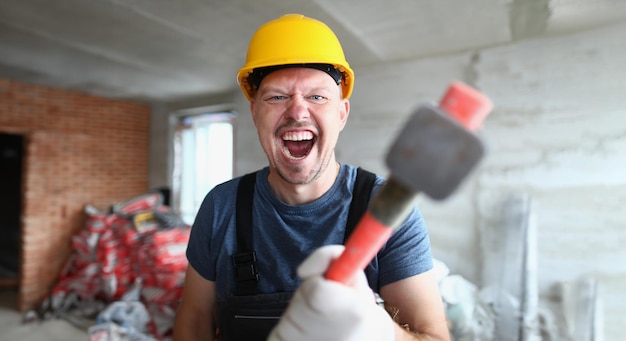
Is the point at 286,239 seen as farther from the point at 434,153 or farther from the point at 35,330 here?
the point at 35,330

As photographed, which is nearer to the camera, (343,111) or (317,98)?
(317,98)

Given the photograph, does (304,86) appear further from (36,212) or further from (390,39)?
(36,212)

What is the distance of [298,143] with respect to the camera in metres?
1.14

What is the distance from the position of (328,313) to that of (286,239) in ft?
1.76

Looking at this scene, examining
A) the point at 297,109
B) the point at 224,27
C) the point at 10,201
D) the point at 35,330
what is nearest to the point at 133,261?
the point at 35,330

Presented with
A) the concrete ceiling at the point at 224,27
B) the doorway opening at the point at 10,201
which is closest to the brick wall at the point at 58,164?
the concrete ceiling at the point at 224,27

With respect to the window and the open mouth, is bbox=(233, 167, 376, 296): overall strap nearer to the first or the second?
the open mouth

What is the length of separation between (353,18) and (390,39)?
55 centimetres

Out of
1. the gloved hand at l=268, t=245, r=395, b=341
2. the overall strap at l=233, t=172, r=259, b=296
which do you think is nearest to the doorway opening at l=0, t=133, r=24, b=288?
the overall strap at l=233, t=172, r=259, b=296

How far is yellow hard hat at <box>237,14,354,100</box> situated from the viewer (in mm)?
1083

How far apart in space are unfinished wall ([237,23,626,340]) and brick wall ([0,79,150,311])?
4676 mm

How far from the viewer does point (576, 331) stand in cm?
266

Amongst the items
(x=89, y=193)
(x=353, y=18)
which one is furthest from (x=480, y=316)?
(x=89, y=193)

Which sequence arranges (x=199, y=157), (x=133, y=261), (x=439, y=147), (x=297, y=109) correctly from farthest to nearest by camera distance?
(x=199, y=157)
(x=133, y=261)
(x=297, y=109)
(x=439, y=147)
